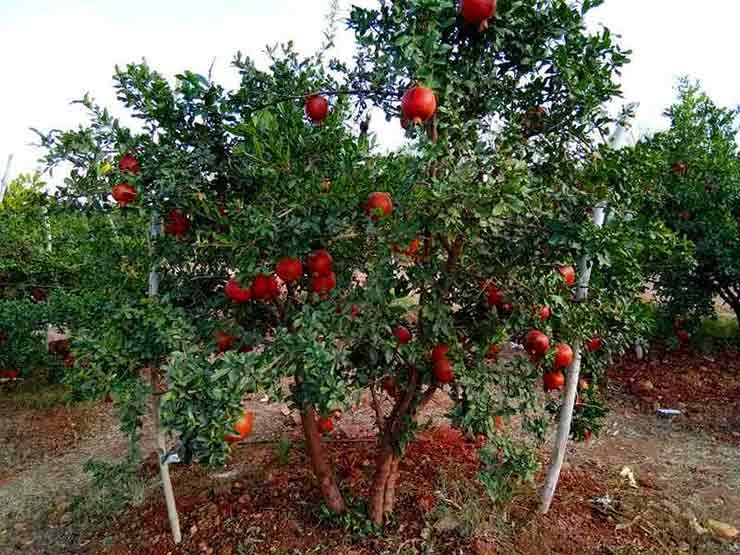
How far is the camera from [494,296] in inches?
97.3

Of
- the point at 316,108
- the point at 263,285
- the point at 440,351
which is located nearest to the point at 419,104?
the point at 316,108

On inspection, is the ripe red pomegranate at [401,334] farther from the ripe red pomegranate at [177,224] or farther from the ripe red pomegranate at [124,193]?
the ripe red pomegranate at [124,193]

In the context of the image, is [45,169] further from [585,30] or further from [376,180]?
[585,30]

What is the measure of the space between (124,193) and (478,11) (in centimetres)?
152

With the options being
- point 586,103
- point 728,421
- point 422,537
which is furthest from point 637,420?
point 586,103

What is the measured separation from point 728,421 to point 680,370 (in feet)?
4.09

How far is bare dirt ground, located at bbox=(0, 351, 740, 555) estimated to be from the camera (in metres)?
2.80

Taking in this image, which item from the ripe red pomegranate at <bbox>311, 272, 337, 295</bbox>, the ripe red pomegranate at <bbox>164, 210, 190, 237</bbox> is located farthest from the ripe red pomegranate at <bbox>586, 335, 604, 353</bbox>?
the ripe red pomegranate at <bbox>164, 210, 190, 237</bbox>

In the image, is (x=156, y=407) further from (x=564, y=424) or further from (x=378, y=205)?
(x=564, y=424)

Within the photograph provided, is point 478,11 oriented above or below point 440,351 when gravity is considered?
Answer: above

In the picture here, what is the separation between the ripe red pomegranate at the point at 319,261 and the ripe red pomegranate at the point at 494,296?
75 centimetres

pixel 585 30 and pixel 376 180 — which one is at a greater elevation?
pixel 585 30

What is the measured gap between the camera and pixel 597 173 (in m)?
2.18

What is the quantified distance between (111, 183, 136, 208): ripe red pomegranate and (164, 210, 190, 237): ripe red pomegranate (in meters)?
0.18
